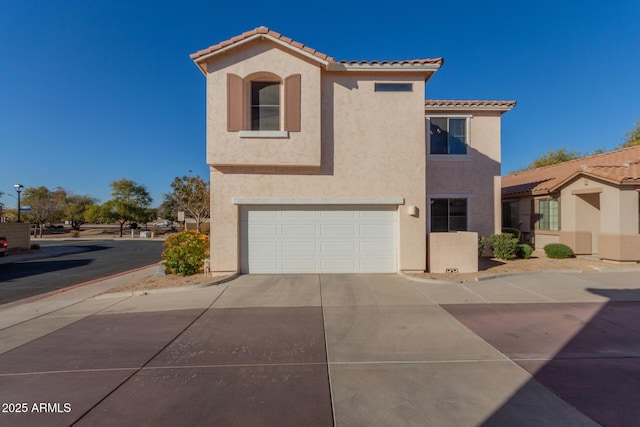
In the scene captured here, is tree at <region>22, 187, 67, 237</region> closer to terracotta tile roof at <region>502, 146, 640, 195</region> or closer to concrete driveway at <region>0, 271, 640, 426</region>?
concrete driveway at <region>0, 271, 640, 426</region>

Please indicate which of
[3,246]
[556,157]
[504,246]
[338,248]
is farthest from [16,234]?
[556,157]

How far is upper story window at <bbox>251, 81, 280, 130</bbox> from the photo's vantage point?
29.5ft

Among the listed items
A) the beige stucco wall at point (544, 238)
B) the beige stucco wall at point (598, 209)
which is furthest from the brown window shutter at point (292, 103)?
the beige stucco wall at point (544, 238)

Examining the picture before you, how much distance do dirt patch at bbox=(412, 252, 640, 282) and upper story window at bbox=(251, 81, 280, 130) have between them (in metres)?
6.70

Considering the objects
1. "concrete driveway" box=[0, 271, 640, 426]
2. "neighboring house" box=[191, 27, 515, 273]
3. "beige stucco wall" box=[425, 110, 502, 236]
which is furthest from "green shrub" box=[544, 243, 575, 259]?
"neighboring house" box=[191, 27, 515, 273]

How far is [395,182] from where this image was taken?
910 centimetres

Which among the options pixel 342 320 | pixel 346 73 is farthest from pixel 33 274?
pixel 346 73

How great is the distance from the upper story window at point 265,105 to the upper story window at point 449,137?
7101mm

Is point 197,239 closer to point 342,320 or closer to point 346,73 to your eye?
point 342,320

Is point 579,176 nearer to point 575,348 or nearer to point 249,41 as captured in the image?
point 575,348

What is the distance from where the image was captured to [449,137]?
12422mm

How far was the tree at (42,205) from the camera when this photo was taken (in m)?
36.8

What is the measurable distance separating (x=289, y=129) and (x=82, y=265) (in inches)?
532

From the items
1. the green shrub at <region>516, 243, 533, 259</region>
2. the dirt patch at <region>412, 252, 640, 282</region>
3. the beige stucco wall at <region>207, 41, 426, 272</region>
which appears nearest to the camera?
the dirt patch at <region>412, 252, 640, 282</region>
